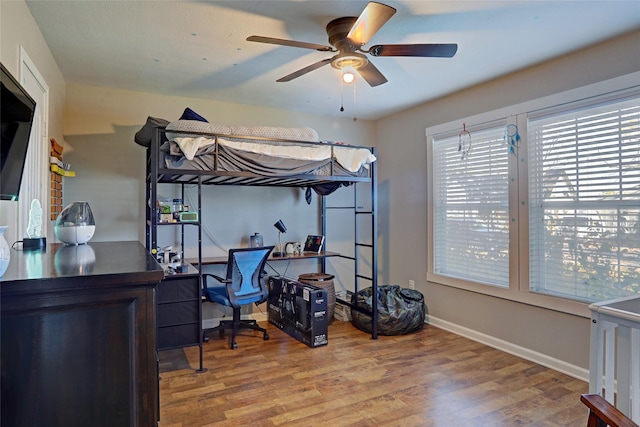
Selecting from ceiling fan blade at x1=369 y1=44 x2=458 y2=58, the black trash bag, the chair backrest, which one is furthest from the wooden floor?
ceiling fan blade at x1=369 y1=44 x2=458 y2=58

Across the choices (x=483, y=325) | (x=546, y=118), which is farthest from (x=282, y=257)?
(x=546, y=118)

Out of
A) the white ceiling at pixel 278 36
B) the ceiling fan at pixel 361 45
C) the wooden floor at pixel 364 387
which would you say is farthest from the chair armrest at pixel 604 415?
the white ceiling at pixel 278 36

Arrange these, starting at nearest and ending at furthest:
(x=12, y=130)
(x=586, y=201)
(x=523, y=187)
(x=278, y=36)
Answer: (x=12, y=130) → (x=278, y=36) → (x=586, y=201) → (x=523, y=187)

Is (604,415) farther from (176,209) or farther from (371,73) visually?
(176,209)

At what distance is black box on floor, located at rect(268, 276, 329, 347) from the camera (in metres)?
3.43

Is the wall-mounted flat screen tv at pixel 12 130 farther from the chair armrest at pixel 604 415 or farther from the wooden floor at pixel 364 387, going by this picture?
the chair armrest at pixel 604 415

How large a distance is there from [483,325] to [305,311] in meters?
1.70

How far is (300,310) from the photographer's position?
360 centimetres

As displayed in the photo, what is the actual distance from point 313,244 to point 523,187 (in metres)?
2.25

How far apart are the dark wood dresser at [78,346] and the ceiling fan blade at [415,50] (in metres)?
1.87

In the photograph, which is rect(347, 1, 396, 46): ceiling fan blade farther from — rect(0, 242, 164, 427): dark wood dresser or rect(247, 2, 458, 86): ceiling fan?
rect(0, 242, 164, 427): dark wood dresser

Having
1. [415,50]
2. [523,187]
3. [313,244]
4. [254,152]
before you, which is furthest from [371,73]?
[313,244]

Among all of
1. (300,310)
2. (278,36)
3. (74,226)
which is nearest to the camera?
(74,226)

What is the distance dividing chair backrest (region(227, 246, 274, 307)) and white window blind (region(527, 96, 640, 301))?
237 centimetres
